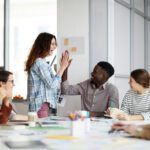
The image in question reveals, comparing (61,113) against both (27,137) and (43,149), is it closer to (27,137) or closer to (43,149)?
(27,137)

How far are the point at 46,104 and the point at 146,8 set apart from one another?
383cm

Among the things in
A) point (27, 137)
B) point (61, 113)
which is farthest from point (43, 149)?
point (61, 113)

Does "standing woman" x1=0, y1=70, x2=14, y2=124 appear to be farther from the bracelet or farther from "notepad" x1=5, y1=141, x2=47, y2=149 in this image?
the bracelet

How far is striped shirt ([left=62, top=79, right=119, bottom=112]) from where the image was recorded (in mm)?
4277

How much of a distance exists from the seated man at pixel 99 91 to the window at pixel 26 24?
1699mm

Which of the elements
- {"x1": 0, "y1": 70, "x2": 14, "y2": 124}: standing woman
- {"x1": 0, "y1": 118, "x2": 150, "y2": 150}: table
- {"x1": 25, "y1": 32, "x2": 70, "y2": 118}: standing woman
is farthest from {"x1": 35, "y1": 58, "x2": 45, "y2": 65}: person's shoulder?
{"x1": 0, "y1": 118, "x2": 150, "y2": 150}: table

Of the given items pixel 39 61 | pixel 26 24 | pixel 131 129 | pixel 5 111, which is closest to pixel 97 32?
pixel 39 61

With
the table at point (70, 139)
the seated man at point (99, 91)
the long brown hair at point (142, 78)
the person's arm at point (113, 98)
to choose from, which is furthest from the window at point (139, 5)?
the table at point (70, 139)

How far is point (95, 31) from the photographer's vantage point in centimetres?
482

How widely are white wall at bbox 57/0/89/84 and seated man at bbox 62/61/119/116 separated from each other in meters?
0.43

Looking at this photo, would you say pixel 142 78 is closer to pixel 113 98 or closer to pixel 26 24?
pixel 113 98

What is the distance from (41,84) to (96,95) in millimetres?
1087

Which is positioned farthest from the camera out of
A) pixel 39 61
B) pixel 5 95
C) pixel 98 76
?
pixel 98 76

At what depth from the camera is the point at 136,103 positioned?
3.60 metres
